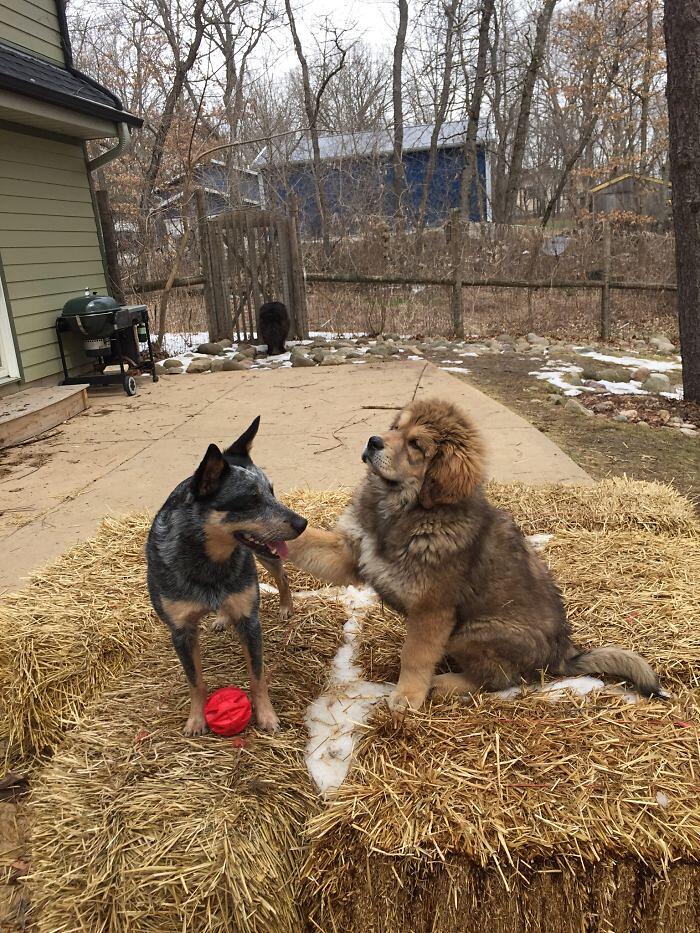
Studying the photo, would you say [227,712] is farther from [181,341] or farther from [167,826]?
[181,341]

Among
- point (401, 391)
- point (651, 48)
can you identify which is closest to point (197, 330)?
point (401, 391)

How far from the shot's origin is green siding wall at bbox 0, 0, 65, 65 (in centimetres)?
885

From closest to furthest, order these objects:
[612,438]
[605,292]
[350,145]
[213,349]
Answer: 1. [612,438]
2. [213,349]
3. [605,292]
4. [350,145]

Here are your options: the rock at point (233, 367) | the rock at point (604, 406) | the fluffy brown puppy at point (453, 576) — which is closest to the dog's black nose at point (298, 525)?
the fluffy brown puppy at point (453, 576)

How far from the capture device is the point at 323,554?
9.52 ft

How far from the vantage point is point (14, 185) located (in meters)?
8.87

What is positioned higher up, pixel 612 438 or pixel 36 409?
pixel 36 409

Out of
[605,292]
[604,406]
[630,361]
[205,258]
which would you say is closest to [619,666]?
[604,406]

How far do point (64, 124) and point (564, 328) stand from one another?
10711mm

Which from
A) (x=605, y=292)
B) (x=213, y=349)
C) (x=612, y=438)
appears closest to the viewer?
(x=612, y=438)

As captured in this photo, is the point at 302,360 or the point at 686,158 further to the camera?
the point at 302,360

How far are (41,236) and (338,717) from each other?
925 cm

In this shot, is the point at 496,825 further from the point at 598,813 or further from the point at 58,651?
the point at 58,651

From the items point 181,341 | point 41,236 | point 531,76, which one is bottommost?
point 181,341
